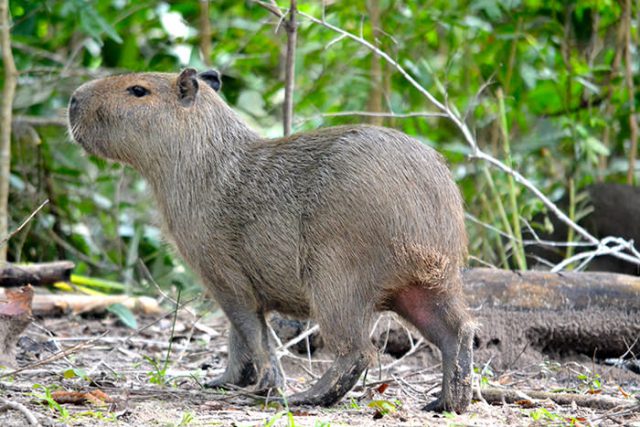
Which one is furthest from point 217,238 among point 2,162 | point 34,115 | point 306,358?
point 34,115

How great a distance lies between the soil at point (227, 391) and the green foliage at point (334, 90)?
1498 millimetres

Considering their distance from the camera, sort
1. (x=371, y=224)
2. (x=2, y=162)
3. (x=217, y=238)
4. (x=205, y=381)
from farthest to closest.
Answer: (x=2, y=162)
(x=205, y=381)
(x=217, y=238)
(x=371, y=224)

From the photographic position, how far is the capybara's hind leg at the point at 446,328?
398 centimetres

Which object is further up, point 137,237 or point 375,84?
point 375,84

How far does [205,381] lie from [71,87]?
4.42m

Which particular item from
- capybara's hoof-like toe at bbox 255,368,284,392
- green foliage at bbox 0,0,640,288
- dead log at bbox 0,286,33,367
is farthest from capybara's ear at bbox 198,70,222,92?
green foliage at bbox 0,0,640,288

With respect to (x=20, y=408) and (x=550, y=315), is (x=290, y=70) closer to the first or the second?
(x=550, y=315)

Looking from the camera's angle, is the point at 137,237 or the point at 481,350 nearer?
the point at 481,350

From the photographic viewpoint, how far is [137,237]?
798cm

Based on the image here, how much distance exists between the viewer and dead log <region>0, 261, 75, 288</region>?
539 cm

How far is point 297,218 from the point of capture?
413cm

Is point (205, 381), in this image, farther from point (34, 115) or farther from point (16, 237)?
point (34, 115)

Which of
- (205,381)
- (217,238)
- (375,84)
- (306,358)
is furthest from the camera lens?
(375,84)

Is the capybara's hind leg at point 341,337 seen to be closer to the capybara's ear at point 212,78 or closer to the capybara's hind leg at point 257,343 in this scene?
the capybara's hind leg at point 257,343
